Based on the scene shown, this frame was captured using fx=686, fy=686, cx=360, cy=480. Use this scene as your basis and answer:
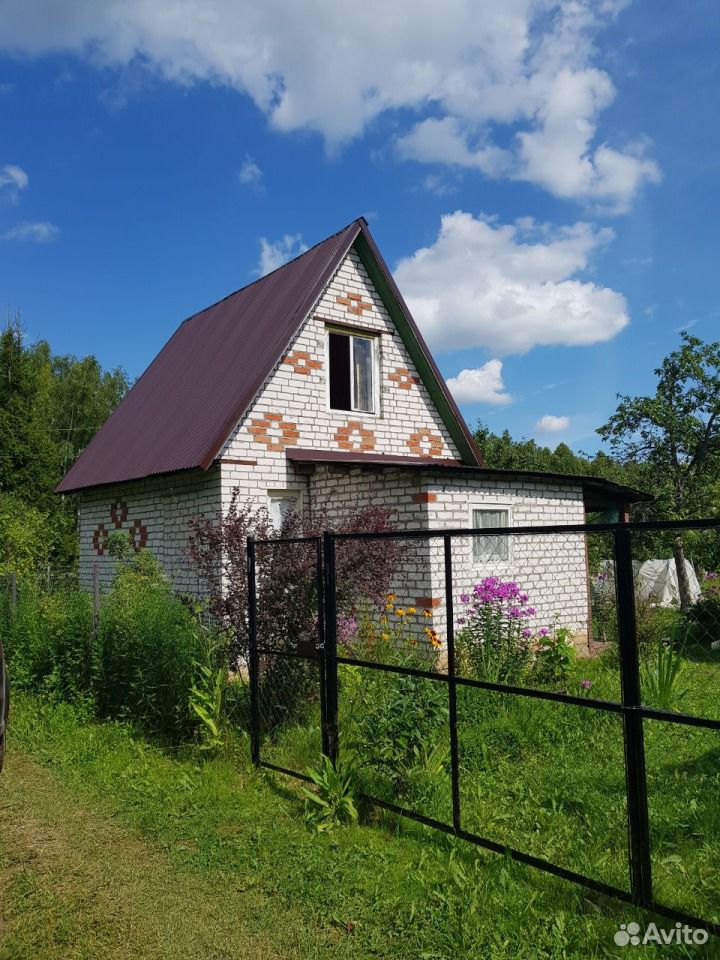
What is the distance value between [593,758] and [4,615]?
7.17m

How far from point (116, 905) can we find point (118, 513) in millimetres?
9302

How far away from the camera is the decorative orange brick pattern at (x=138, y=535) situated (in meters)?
11.3

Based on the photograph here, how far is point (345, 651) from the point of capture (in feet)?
20.7

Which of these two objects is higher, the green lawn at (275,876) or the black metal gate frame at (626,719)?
A: the black metal gate frame at (626,719)

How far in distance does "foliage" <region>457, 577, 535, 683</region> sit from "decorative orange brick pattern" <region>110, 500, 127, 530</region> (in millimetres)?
A: 8152

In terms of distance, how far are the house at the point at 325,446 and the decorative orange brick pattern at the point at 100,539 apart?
0.16ft

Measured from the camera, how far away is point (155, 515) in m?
11.0

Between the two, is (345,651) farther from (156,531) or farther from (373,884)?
(156,531)

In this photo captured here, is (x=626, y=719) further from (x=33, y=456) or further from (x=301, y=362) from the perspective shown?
(x=33, y=456)

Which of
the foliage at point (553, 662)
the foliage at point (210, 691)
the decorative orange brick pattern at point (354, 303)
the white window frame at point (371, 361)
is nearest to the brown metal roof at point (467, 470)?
the white window frame at point (371, 361)

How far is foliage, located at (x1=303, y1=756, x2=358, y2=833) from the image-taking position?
432 cm

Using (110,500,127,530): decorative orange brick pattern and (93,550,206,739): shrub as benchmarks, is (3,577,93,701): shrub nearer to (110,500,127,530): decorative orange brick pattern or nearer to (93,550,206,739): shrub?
(93,550,206,739): shrub

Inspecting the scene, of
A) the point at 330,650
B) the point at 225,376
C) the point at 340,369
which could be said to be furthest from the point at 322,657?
the point at 340,369

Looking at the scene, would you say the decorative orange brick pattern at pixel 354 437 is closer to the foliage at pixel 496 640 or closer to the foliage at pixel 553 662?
the foliage at pixel 553 662
